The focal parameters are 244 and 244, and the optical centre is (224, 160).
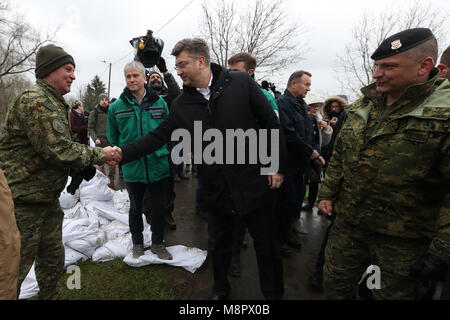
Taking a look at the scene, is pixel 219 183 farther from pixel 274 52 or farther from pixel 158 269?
pixel 274 52

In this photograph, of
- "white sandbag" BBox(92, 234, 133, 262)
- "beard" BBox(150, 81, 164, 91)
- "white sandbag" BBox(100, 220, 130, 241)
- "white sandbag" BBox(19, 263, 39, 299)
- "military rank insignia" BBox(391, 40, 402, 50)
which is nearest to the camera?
"military rank insignia" BBox(391, 40, 402, 50)

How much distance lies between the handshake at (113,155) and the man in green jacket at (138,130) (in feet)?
1.64

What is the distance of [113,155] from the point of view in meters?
2.27

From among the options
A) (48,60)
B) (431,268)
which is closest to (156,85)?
(48,60)

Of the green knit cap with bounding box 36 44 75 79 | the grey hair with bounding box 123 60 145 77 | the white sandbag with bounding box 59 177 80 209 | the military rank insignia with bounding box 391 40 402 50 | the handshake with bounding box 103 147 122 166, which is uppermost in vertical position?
the grey hair with bounding box 123 60 145 77

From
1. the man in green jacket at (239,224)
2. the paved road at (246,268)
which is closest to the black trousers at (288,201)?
the paved road at (246,268)

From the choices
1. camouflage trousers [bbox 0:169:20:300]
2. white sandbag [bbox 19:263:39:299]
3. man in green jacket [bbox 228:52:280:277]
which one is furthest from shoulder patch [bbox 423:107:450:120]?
white sandbag [bbox 19:263:39:299]

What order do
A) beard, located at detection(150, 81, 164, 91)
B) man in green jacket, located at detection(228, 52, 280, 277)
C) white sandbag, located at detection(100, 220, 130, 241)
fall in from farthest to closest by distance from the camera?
beard, located at detection(150, 81, 164, 91), white sandbag, located at detection(100, 220, 130, 241), man in green jacket, located at detection(228, 52, 280, 277)

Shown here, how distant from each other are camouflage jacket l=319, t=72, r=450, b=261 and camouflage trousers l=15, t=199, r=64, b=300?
236 cm

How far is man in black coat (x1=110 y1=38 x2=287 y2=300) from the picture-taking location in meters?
1.95

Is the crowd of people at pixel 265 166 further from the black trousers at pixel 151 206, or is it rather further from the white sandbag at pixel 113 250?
the white sandbag at pixel 113 250

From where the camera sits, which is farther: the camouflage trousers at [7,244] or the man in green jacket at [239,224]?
the man in green jacket at [239,224]

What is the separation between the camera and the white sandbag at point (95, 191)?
13.5 ft

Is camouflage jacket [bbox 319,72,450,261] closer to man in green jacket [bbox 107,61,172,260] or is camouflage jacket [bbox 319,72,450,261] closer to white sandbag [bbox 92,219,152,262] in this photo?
man in green jacket [bbox 107,61,172,260]
